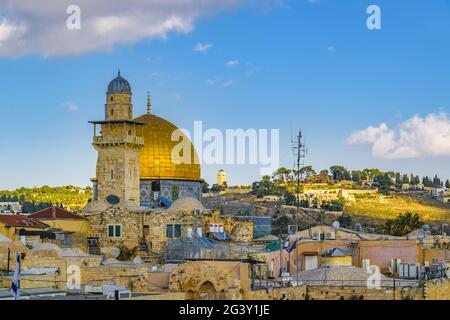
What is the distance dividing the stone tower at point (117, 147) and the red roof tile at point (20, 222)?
6.53 metres

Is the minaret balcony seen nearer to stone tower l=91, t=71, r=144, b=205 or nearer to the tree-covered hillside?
stone tower l=91, t=71, r=144, b=205

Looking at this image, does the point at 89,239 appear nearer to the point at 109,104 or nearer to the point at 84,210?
the point at 84,210

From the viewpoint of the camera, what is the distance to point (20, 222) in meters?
50.2

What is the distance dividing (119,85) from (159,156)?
19.8ft

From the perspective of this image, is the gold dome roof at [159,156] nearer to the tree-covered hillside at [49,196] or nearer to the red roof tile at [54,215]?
the red roof tile at [54,215]

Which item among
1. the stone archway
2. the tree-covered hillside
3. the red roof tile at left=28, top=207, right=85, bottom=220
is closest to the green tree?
the red roof tile at left=28, top=207, right=85, bottom=220

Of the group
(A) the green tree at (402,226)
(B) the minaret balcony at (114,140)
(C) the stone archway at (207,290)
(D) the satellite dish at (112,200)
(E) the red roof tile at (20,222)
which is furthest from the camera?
(A) the green tree at (402,226)

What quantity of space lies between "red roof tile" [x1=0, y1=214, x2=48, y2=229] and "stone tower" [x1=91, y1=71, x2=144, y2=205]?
6.53 meters

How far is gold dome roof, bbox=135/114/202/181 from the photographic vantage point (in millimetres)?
63250

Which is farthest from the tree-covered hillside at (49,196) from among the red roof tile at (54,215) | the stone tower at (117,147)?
the red roof tile at (54,215)

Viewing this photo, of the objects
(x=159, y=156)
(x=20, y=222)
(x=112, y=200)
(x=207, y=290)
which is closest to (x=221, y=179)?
(x=159, y=156)

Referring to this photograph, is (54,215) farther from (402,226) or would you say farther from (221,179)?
(221,179)

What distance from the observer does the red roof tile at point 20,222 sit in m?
49.4

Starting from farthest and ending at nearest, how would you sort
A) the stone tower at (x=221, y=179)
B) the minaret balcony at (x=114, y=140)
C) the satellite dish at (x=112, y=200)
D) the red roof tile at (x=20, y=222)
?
1. the stone tower at (x=221, y=179)
2. the minaret balcony at (x=114, y=140)
3. the satellite dish at (x=112, y=200)
4. the red roof tile at (x=20, y=222)
